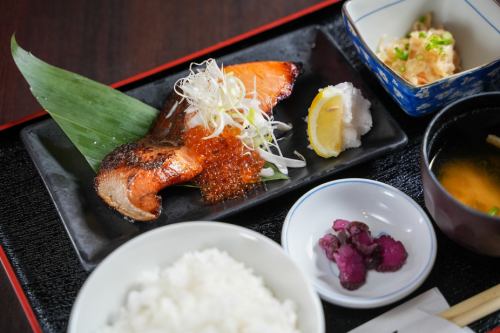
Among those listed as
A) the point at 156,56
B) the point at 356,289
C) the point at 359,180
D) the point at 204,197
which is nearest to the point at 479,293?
the point at 356,289

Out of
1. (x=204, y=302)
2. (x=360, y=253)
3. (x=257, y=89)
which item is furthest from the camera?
(x=257, y=89)

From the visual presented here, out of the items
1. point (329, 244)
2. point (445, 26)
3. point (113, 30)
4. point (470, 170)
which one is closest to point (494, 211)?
point (470, 170)

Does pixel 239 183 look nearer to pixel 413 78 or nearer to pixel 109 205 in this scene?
pixel 109 205

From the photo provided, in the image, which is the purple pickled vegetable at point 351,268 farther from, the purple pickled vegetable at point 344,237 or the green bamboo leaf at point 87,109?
the green bamboo leaf at point 87,109

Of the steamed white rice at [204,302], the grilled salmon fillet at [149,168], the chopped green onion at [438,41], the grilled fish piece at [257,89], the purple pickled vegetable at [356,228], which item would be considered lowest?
the purple pickled vegetable at [356,228]

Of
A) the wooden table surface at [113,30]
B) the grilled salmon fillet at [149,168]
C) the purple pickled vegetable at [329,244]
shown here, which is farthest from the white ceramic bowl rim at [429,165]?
the wooden table surface at [113,30]

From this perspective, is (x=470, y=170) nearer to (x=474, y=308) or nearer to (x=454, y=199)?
(x=454, y=199)
